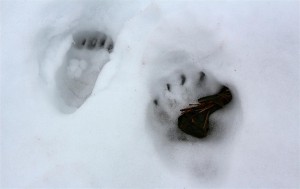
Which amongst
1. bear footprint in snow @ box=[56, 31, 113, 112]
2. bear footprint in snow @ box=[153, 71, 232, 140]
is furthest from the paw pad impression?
bear footprint in snow @ box=[56, 31, 113, 112]

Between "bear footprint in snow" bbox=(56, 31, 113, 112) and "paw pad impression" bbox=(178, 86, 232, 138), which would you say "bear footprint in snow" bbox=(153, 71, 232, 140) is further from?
"bear footprint in snow" bbox=(56, 31, 113, 112)

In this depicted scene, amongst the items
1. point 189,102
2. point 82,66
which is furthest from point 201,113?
point 82,66

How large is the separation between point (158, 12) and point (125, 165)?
0.71 m

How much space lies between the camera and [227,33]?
1681mm

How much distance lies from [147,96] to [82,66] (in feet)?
1.19

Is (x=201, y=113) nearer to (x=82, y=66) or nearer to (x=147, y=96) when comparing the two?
(x=147, y=96)

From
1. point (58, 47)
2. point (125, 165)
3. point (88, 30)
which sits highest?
point (88, 30)

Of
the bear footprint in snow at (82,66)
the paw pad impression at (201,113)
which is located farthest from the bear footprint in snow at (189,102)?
the bear footprint in snow at (82,66)

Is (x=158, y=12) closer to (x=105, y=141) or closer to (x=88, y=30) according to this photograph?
(x=88, y=30)

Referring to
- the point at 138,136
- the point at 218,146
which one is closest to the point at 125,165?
the point at 138,136

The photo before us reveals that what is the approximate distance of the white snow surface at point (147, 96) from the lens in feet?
5.14

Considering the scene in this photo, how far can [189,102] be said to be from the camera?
5.56ft

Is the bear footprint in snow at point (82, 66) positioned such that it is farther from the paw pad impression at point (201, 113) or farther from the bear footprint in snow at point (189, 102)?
the paw pad impression at point (201, 113)

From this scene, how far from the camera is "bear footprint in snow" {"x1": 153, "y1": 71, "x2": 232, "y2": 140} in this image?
1.64m
